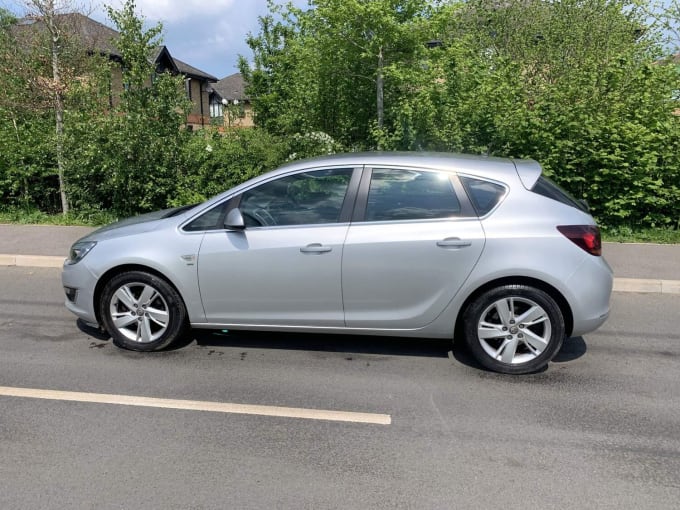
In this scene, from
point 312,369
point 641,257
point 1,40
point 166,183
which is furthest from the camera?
point 1,40

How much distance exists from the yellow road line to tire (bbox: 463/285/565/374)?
104 cm

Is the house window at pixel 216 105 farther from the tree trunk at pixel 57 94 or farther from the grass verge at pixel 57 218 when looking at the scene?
the grass verge at pixel 57 218

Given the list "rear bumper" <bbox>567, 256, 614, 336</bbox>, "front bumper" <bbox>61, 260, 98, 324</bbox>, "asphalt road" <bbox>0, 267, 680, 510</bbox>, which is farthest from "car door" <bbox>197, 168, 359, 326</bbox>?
"rear bumper" <bbox>567, 256, 614, 336</bbox>

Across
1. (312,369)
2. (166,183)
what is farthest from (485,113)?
(312,369)

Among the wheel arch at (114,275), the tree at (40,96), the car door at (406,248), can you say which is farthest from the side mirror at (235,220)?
the tree at (40,96)

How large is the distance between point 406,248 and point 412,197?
0.42 metres

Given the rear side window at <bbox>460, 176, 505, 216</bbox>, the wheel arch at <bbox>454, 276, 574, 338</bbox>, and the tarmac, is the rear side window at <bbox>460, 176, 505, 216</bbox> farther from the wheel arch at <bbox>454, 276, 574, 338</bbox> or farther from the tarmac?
the tarmac

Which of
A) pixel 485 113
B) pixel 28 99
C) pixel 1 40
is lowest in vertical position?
pixel 485 113

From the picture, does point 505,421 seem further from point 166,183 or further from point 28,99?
point 28,99

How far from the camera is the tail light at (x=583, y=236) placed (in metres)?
4.10

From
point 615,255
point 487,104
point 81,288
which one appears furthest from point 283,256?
point 487,104

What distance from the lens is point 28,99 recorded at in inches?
424

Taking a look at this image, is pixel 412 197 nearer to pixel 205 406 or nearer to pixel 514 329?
pixel 514 329

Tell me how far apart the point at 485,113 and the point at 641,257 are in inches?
134
